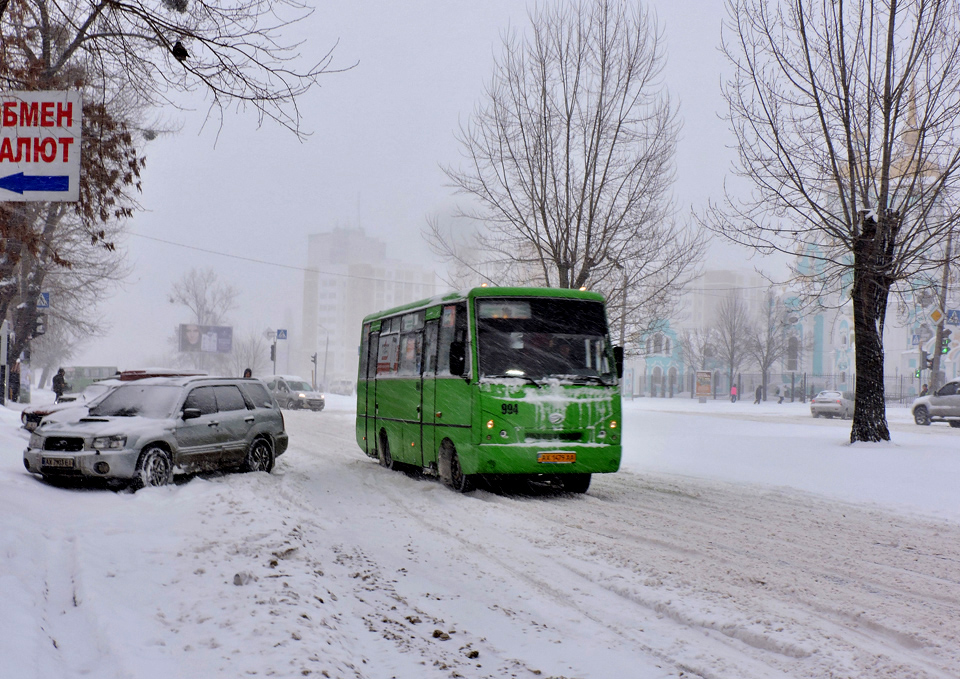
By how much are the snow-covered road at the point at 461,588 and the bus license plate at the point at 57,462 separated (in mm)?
357

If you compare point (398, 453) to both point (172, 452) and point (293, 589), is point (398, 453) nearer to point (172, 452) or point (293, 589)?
point (172, 452)

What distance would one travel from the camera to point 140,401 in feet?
41.7

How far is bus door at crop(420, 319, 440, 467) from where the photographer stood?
43.0 feet

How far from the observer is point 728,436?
2212 centimetres

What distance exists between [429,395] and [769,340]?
2185 inches

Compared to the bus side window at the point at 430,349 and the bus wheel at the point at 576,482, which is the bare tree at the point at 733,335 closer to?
the bus side window at the point at 430,349

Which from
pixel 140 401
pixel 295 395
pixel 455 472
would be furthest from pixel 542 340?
pixel 295 395

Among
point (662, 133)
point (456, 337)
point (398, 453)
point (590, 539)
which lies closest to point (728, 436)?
point (662, 133)

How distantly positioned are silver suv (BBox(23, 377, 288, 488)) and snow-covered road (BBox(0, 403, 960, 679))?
1.67ft

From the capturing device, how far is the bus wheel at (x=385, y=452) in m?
15.8

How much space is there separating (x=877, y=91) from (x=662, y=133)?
230 inches

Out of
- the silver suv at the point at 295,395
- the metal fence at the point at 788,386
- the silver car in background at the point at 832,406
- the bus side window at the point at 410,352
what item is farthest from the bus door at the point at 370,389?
the metal fence at the point at 788,386

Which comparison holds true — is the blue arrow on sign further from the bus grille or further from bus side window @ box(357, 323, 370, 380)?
bus side window @ box(357, 323, 370, 380)

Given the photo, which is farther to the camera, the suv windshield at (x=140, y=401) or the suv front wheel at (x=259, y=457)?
the suv front wheel at (x=259, y=457)
